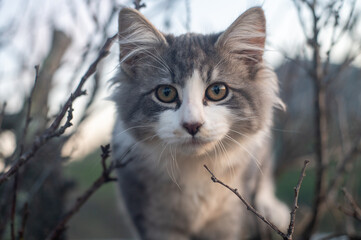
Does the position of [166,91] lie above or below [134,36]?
below

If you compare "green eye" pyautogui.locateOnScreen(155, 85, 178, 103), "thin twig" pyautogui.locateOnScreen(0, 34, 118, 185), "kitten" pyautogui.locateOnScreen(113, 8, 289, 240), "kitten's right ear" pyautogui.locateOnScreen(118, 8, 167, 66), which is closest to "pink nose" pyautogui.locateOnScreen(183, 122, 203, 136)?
"kitten" pyautogui.locateOnScreen(113, 8, 289, 240)

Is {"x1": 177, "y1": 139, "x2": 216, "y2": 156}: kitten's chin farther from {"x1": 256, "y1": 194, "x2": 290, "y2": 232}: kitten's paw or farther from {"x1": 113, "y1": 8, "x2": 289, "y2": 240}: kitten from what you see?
{"x1": 256, "y1": 194, "x2": 290, "y2": 232}: kitten's paw

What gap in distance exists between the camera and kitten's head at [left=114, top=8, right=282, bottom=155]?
1.64 metres

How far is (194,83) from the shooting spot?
169 centimetres

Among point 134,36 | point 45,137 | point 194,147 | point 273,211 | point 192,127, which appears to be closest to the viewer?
point 45,137

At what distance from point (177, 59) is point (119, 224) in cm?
363

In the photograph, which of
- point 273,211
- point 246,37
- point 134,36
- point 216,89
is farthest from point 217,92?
point 273,211

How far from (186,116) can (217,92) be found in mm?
334

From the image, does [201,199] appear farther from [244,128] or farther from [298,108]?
[298,108]

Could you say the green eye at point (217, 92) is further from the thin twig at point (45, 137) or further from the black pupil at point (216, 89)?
the thin twig at point (45, 137)

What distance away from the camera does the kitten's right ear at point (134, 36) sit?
1.80 metres

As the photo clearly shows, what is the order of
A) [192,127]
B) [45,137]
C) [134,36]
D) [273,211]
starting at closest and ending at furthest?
[45,137] < [192,127] < [134,36] < [273,211]

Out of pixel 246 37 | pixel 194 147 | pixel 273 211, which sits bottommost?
pixel 273 211

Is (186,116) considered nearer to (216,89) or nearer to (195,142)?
(195,142)
